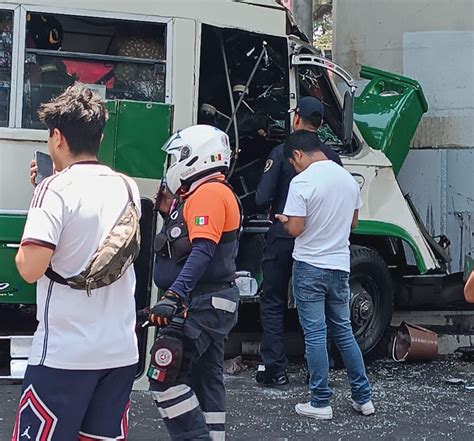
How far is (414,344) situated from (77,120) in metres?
4.49

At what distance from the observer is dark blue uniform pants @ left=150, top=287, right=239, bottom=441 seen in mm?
3596

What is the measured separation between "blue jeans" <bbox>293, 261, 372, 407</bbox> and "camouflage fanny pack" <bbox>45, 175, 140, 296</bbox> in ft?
7.14

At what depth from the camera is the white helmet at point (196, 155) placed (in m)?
3.82

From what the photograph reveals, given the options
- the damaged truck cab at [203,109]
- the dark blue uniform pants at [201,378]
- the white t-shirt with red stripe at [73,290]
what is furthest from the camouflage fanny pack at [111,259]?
the damaged truck cab at [203,109]

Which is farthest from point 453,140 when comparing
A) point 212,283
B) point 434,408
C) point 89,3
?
point 212,283

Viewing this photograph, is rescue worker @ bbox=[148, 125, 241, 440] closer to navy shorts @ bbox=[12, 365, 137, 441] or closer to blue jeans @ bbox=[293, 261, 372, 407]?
navy shorts @ bbox=[12, 365, 137, 441]

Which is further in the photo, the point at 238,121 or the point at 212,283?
the point at 238,121

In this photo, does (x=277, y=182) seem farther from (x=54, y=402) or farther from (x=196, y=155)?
(x=54, y=402)

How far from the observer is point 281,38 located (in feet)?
18.9

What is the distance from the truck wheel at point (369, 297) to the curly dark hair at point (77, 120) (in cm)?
369

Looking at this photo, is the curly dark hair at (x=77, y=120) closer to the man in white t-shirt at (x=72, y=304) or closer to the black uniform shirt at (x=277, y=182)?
the man in white t-shirt at (x=72, y=304)

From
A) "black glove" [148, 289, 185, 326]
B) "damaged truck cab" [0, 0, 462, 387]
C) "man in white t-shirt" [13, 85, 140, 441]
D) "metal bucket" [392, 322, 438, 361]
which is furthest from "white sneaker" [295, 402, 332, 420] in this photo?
"man in white t-shirt" [13, 85, 140, 441]

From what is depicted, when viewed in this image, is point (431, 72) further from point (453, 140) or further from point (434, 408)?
point (434, 408)

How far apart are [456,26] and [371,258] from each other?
3.02 m
